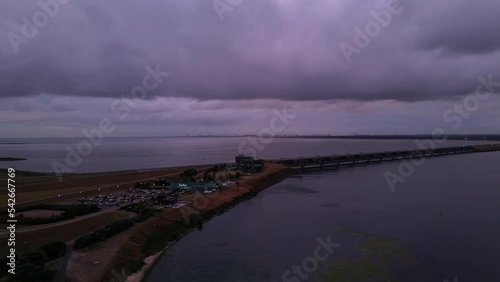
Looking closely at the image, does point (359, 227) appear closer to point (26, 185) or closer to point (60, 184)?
point (60, 184)

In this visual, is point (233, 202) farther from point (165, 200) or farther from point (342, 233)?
point (342, 233)

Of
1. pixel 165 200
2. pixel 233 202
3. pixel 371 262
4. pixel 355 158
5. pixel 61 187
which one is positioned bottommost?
pixel 371 262

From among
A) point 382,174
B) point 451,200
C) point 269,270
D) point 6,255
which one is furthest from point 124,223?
point 382,174

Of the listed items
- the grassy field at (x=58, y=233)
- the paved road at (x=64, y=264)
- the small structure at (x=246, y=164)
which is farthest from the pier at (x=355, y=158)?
the paved road at (x=64, y=264)

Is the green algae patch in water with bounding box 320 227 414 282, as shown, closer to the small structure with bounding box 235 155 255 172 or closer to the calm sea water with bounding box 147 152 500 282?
the calm sea water with bounding box 147 152 500 282

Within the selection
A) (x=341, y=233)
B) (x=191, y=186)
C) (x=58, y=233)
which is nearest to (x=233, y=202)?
A: (x=191, y=186)

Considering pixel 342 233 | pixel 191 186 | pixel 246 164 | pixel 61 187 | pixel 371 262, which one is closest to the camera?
pixel 371 262

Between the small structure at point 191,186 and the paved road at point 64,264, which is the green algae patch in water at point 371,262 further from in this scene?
the small structure at point 191,186

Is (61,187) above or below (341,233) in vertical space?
above
